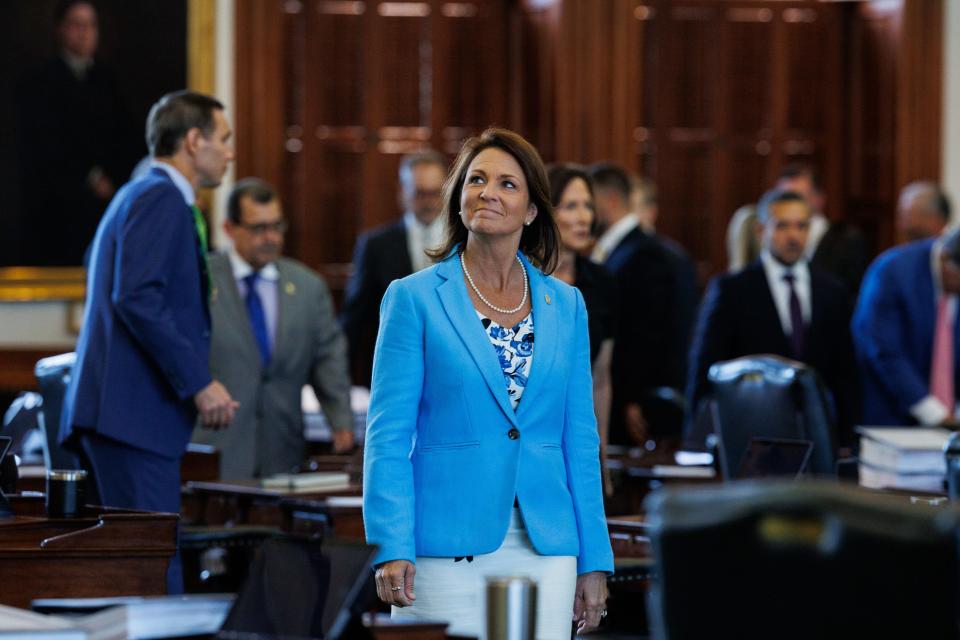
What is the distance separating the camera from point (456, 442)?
3385 mm

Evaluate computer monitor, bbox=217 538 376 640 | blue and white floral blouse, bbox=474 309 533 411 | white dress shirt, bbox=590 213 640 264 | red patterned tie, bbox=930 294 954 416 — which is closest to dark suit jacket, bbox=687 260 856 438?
red patterned tie, bbox=930 294 954 416

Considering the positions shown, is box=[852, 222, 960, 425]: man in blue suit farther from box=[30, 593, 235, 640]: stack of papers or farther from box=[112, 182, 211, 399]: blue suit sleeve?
box=[30, 593, 235, 640]: stack of papers

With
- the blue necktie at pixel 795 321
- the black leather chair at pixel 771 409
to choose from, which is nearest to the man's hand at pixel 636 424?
the blue necktie at pixel 795 321

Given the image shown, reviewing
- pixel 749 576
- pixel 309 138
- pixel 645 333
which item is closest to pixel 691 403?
pixel 645 333

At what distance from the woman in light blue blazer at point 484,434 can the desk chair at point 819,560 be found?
1418 millimetres

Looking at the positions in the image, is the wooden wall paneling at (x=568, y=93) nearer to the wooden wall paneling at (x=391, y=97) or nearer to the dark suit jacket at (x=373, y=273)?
the wooden wall paneling at (x=391, y=97)

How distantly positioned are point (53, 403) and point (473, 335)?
2.44 meters

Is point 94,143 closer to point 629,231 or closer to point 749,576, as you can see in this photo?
point 629,231

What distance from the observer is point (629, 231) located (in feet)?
26.1

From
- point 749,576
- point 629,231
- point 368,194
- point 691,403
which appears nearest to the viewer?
point 749,576

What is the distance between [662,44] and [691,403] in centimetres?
422

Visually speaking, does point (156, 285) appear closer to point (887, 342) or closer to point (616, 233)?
point (616, 233)

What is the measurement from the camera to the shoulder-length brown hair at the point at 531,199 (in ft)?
11.6

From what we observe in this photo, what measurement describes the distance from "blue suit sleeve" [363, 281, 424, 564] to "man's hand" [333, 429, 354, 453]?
3497 mm
